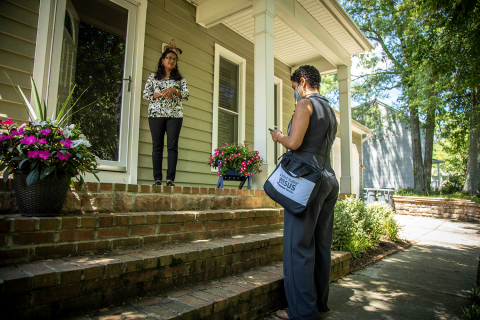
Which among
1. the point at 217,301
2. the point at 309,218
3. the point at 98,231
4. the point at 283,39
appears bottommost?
the point at 217,301

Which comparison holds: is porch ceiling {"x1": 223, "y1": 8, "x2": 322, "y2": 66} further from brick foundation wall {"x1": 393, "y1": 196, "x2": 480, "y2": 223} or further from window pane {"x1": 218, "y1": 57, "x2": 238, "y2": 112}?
brick foundation wall {"x1": 393, "y1": 196, "x2": 480, "y2": 223}

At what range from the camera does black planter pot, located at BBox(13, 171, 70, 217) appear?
1703mm

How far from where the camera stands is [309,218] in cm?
184

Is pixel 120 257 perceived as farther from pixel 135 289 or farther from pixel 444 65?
pixel 444 65

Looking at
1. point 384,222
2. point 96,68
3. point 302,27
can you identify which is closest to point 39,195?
point 96,68

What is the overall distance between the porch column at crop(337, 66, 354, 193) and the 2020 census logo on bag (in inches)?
183

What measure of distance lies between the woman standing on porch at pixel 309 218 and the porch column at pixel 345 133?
4.38 meters

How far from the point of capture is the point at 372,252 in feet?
13.4

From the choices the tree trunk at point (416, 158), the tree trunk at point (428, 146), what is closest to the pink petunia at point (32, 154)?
the tree trunk at point (428, 146)

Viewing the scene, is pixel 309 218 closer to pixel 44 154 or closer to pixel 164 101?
pixel 44 154

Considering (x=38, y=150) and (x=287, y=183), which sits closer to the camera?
(x=38, y=150)

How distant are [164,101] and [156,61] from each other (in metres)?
1.24

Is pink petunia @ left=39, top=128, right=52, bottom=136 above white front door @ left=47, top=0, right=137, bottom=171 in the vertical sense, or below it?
below

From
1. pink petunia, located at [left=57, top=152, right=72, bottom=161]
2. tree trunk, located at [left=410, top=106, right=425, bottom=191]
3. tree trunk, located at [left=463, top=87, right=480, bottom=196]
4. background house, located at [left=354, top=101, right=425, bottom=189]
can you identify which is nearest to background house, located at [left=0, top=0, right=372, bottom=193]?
pink petunia, located at [left=57, top=152, right=72, bottom=161]
